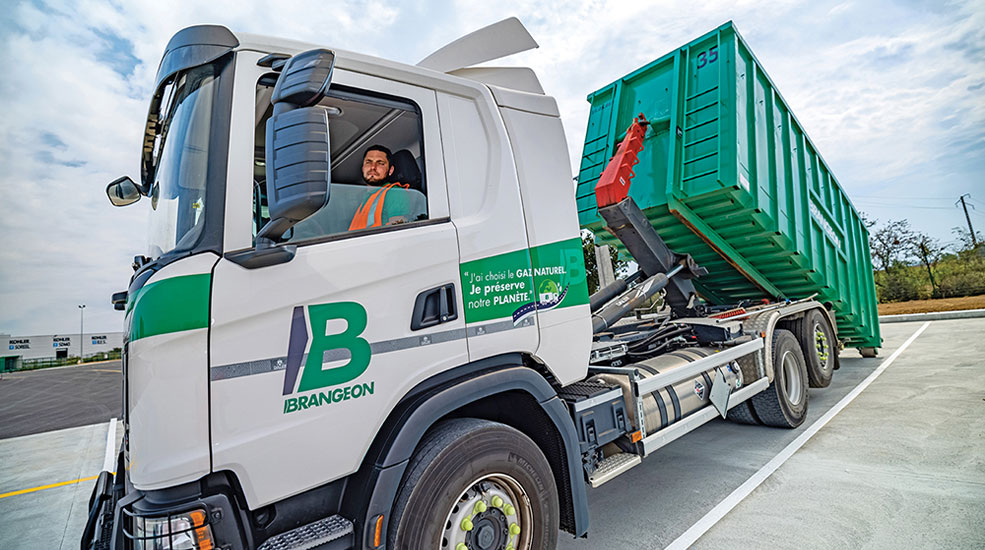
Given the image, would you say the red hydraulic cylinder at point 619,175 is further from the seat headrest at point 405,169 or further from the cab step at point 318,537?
the cab step at point 318,537

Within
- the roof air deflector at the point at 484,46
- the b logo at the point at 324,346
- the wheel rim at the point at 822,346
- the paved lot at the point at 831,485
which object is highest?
the roof air deflector at the point at 484,46

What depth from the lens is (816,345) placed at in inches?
231

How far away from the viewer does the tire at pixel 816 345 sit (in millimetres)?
5719

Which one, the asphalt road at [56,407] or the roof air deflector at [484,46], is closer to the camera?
the roof air deflector at [484,46]

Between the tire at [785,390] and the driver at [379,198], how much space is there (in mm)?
4259

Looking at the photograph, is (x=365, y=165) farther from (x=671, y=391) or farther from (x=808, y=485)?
(x=808, y=485)

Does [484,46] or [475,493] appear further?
[484,46]

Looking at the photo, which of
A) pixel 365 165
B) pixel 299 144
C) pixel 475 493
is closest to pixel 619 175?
pixel 365 165

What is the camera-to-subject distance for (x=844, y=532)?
9.66 ft

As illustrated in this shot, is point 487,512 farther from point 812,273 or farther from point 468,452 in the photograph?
point 812,273

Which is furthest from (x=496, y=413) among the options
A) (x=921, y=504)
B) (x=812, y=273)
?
(x=812, y=273)

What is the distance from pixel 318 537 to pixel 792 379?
16.8ft

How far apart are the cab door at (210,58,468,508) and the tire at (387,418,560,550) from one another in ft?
0.87

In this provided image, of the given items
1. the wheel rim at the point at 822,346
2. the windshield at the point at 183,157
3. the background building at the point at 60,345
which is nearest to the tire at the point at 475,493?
the windshield at the point at 183,157
